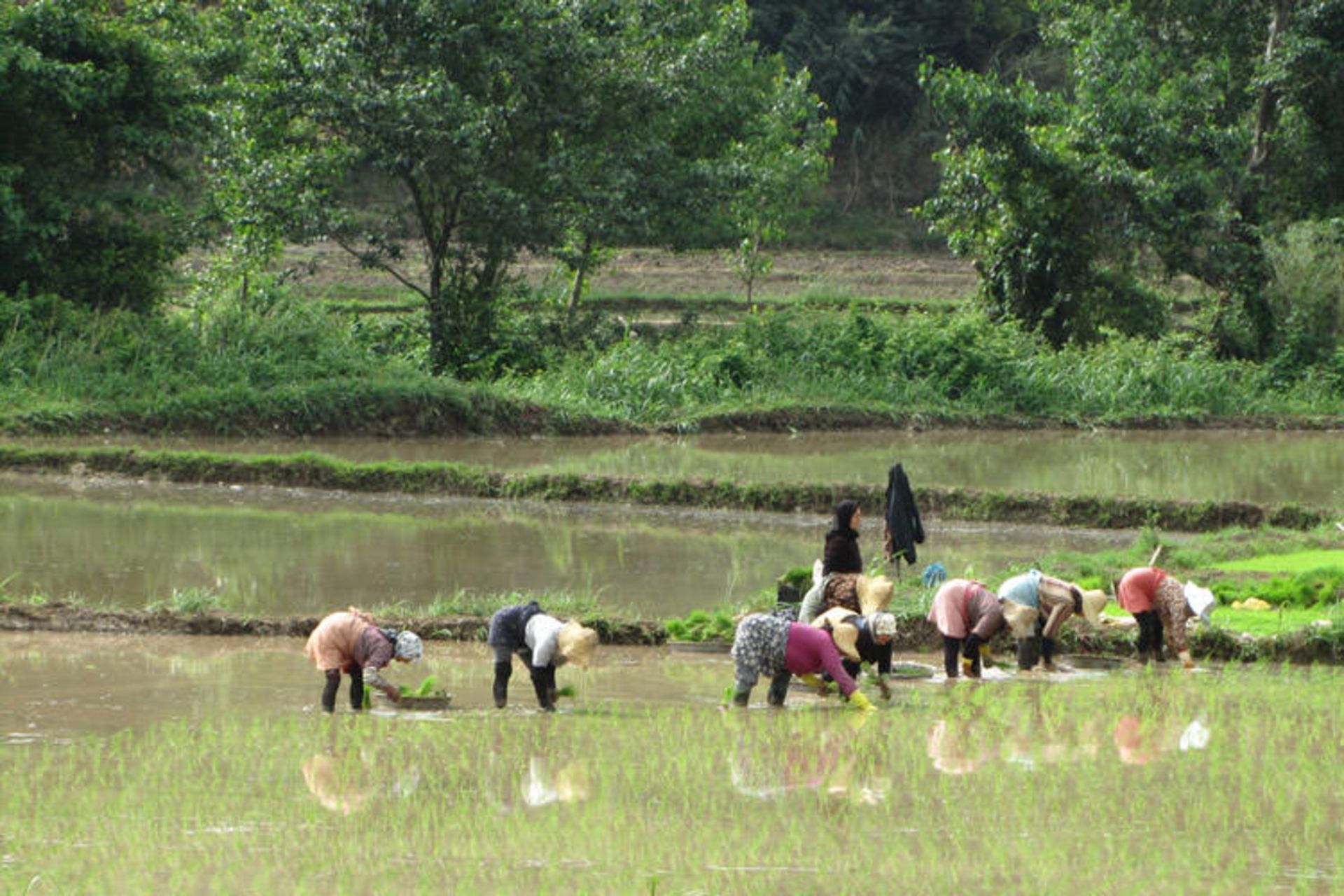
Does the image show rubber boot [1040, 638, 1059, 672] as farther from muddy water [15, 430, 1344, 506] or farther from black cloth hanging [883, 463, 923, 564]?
muddy water [15, 430, 1344, 506]

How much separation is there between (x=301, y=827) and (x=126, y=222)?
63.8 feet

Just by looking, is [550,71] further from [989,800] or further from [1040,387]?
[989,800]

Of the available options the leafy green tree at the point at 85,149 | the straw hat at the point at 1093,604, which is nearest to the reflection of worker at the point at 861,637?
the straw hat at the point at 1093,604

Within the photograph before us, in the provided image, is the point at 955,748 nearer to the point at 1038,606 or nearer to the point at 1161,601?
the point at 1038,606

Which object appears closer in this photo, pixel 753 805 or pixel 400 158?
pixel 753 805

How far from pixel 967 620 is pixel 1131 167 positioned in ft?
66.3

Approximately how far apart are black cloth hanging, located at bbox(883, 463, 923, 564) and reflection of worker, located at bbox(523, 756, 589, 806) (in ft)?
18.7

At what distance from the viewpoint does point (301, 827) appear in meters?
7.46

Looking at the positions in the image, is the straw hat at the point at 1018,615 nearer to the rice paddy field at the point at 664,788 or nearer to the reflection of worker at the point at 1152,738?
the rice paddy field at the point at 664,788

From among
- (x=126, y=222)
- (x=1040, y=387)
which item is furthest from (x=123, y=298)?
(x=1040, y=387)

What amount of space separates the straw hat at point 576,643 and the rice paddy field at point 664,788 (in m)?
0.35

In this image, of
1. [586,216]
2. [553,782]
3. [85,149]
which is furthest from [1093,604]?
[85,149]

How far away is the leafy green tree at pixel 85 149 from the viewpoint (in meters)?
24.3

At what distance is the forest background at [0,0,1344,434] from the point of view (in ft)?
79.3
